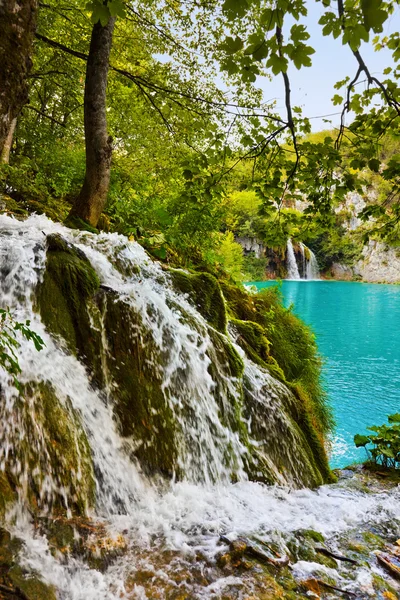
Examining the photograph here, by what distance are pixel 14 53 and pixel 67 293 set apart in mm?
2138

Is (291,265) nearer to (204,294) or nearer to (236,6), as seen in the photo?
(204,294)

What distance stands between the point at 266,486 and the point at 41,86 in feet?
37.7

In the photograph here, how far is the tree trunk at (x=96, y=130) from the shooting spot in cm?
518

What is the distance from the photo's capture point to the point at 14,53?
1434mm

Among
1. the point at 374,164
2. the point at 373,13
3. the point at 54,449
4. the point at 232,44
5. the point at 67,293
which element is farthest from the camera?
the point at 67,293

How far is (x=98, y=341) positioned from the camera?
125 inches

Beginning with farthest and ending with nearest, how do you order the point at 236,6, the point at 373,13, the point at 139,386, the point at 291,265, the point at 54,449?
the point at 291,265 → the point at 139,386 → the point at 54,449 → the point at 236,6 → the point at 373,13

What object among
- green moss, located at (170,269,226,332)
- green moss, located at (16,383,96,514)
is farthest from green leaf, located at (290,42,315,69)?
green moss, located at (170,269,226,332)

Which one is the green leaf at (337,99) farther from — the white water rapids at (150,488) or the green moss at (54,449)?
the green moss at (54,449)

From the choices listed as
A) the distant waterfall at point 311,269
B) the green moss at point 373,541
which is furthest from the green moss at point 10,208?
the distant waterfall at point 311,269

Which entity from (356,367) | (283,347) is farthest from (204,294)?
(356,367)

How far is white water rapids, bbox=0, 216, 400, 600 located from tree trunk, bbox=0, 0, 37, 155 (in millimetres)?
1649

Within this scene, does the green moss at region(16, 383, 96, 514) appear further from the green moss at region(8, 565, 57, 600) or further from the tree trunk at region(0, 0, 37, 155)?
the tree trunk at region(0, 0, 37, 155)

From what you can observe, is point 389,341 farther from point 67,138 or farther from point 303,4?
point 303,4
